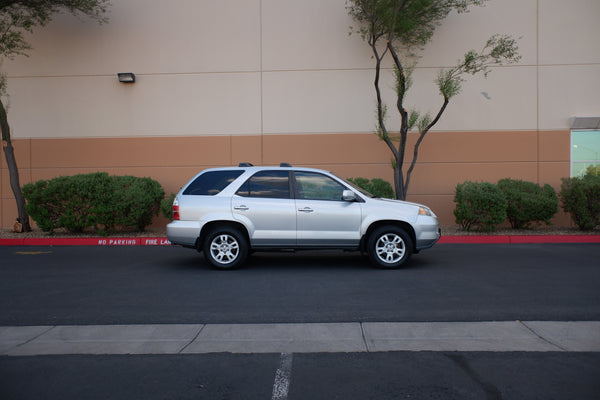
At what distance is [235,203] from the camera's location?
326 inches

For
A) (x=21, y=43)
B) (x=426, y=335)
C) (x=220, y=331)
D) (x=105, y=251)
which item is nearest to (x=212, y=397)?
(x=220, y=331)

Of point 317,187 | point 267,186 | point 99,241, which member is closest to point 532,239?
point 317,187

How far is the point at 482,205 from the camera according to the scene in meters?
12.2

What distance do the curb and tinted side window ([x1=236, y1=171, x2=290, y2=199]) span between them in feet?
15.1

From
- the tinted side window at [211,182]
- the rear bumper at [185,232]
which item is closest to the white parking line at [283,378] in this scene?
the rear bumper at [185,232]

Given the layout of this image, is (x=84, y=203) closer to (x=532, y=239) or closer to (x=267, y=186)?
(x=267, y=186)

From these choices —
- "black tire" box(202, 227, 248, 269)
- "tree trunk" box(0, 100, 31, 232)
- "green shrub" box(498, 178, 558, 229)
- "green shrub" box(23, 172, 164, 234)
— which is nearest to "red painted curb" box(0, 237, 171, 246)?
"green shrub" box(23, 172, 164, 234)

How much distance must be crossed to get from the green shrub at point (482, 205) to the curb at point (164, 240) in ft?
1.89

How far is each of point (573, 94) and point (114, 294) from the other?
47.0ft

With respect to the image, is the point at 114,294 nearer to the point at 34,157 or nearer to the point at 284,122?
the point at 284,122

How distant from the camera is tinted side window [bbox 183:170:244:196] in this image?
27.6ft

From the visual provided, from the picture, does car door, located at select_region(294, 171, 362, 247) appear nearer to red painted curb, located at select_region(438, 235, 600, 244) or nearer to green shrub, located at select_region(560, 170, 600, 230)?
red painted curb, located at select_region(438, 235, 600, 244)

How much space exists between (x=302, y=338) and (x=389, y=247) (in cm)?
394

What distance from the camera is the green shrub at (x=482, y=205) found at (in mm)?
12133
